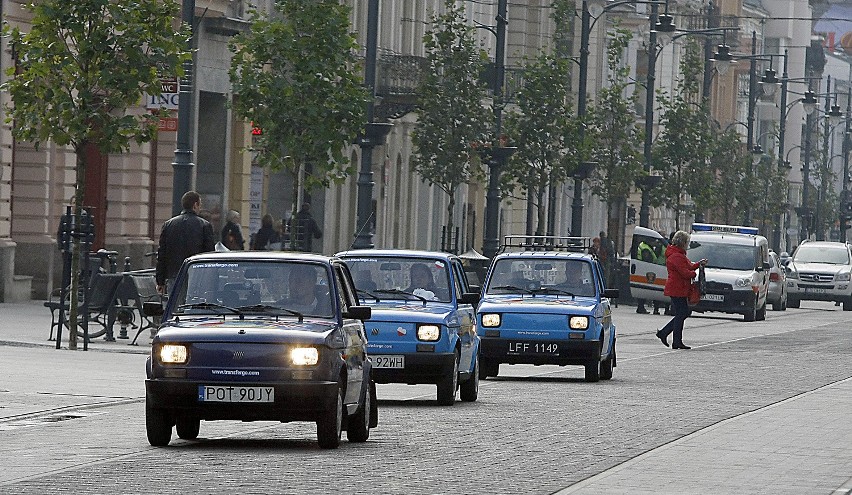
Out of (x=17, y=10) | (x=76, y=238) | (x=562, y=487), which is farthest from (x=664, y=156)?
(x=562, y=487)

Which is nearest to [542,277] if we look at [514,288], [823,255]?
[514,288]

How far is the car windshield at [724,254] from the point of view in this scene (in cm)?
5362

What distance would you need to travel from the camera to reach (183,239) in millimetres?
24875

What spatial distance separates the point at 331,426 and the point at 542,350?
10448 millimetres

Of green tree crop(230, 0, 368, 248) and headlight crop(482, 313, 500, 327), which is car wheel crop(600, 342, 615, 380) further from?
green tree crop(230, 0, 368, 248)

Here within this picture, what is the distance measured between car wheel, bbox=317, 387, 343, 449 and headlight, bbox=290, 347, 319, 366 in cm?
28

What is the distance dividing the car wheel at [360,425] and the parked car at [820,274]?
163 feet

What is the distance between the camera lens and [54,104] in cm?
2638

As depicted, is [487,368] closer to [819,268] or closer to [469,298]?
[469,298]

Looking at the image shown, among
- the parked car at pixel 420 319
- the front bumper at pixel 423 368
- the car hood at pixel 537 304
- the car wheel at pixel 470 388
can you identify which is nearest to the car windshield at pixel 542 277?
the car hood at pixel 537 304

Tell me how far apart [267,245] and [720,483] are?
29492mm

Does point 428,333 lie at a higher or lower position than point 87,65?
lower

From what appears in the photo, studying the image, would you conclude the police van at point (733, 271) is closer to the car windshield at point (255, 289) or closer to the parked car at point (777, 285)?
the parked car at point (777, 285)

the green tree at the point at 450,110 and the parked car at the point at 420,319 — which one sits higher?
the green tree at the point at 450,110
